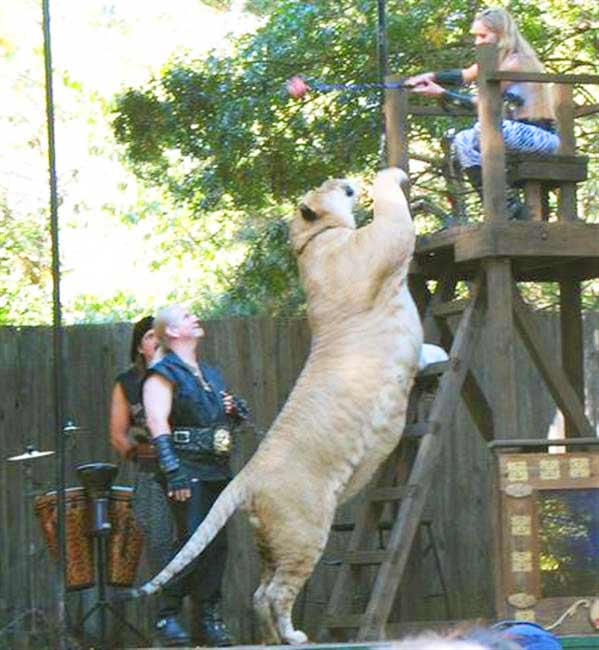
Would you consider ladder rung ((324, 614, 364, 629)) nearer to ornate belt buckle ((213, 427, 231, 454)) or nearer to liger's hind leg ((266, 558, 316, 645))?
liger's hind leg ((266, 558, 316, 645))

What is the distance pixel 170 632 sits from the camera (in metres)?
8.16

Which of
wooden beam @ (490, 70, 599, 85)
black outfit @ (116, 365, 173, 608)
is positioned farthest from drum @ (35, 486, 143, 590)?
wooden beam @ (490, 70, 599, 85)

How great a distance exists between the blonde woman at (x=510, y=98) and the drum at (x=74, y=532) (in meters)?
2.53

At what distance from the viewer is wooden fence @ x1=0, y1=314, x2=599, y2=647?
32.3ft

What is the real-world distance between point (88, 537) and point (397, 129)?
2545mm

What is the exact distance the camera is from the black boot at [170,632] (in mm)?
8148

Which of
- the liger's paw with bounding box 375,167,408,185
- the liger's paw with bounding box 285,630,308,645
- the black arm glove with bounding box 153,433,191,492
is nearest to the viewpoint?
the liger's paw with bounding box 285,630,308,645

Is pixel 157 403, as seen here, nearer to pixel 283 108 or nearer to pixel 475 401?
pixel 475 401

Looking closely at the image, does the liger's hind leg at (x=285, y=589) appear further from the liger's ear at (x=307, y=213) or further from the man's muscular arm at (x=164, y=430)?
the liger's ear at (x=307, y=213)

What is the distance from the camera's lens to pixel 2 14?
19.3 meters

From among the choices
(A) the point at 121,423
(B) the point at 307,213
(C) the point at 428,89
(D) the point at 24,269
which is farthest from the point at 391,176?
(D) the point at 24,269

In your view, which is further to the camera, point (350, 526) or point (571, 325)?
point (571, 325)

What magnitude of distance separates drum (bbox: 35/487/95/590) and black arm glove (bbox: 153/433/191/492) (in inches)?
37.5

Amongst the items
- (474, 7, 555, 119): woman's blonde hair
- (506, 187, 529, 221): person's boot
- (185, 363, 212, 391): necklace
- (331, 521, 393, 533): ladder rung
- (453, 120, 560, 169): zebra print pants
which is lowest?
(331, 521, 393, 533): ladder rung
